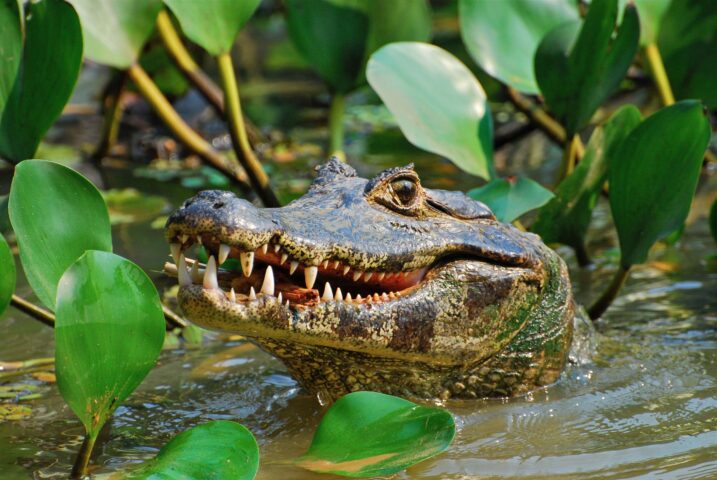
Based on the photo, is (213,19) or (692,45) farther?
(692,45)

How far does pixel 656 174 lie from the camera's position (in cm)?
412

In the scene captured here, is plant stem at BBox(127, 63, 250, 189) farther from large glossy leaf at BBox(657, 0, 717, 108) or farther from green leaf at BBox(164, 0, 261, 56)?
large glossy leaf at BBox(657, 0, 717, 108)

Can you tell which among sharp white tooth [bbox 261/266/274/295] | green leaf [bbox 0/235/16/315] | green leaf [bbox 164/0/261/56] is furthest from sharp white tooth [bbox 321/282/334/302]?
green leaf [bbox 164/0/261/56]

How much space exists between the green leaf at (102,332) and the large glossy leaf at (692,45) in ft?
11.3

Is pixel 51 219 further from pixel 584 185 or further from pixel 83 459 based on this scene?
pixel 584 185

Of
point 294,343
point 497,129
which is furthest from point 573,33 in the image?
point 497,129

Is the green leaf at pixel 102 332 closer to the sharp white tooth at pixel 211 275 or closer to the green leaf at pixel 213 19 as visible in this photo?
the sharp white tooth at pixel 211 275

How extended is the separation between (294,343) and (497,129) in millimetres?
5522

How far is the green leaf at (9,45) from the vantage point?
3.85 metres

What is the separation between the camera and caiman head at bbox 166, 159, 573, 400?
3105 mm

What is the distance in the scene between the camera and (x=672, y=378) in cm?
408

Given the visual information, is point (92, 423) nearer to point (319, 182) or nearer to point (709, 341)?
point (319, 182)

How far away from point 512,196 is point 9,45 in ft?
6.51

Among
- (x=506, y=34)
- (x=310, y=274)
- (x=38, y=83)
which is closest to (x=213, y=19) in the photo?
(x=38, y=83)
